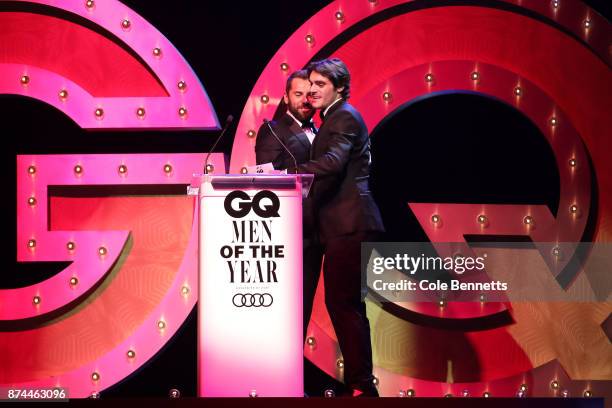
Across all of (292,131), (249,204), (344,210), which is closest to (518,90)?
(292,131)

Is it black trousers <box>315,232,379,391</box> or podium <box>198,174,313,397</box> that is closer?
podium <box>198,174,313,397</box>

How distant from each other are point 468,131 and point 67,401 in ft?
9.88

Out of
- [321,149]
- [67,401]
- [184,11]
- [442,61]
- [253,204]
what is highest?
[184,11]

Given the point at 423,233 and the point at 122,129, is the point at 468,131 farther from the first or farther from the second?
the point at 122,129

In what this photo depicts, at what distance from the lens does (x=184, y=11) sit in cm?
562

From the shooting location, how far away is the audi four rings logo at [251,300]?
12.9 feet

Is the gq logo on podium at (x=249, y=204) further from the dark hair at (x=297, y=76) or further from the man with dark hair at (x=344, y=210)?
the dark hair at (x=297, y=76)

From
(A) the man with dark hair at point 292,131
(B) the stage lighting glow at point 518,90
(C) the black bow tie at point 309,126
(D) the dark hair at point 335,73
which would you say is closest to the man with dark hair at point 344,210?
(D) the dark hair at point 335,73

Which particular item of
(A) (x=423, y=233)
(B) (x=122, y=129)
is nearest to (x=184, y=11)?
(B) (x=122, y=129)

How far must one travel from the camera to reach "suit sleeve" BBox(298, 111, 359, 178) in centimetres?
445

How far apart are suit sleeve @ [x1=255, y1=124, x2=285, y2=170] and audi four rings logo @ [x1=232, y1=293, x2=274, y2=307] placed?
1328 mm

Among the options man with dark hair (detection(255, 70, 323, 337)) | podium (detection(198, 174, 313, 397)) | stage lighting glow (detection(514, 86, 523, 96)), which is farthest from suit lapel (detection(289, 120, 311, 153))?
stage lighting glow (detection(514, 86, 523, 96))

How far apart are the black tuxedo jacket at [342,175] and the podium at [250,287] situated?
510mm

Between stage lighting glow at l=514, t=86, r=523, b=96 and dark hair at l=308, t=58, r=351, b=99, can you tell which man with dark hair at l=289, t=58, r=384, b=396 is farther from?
stage lighting glow at l=514, t=86, r=523, b=96
